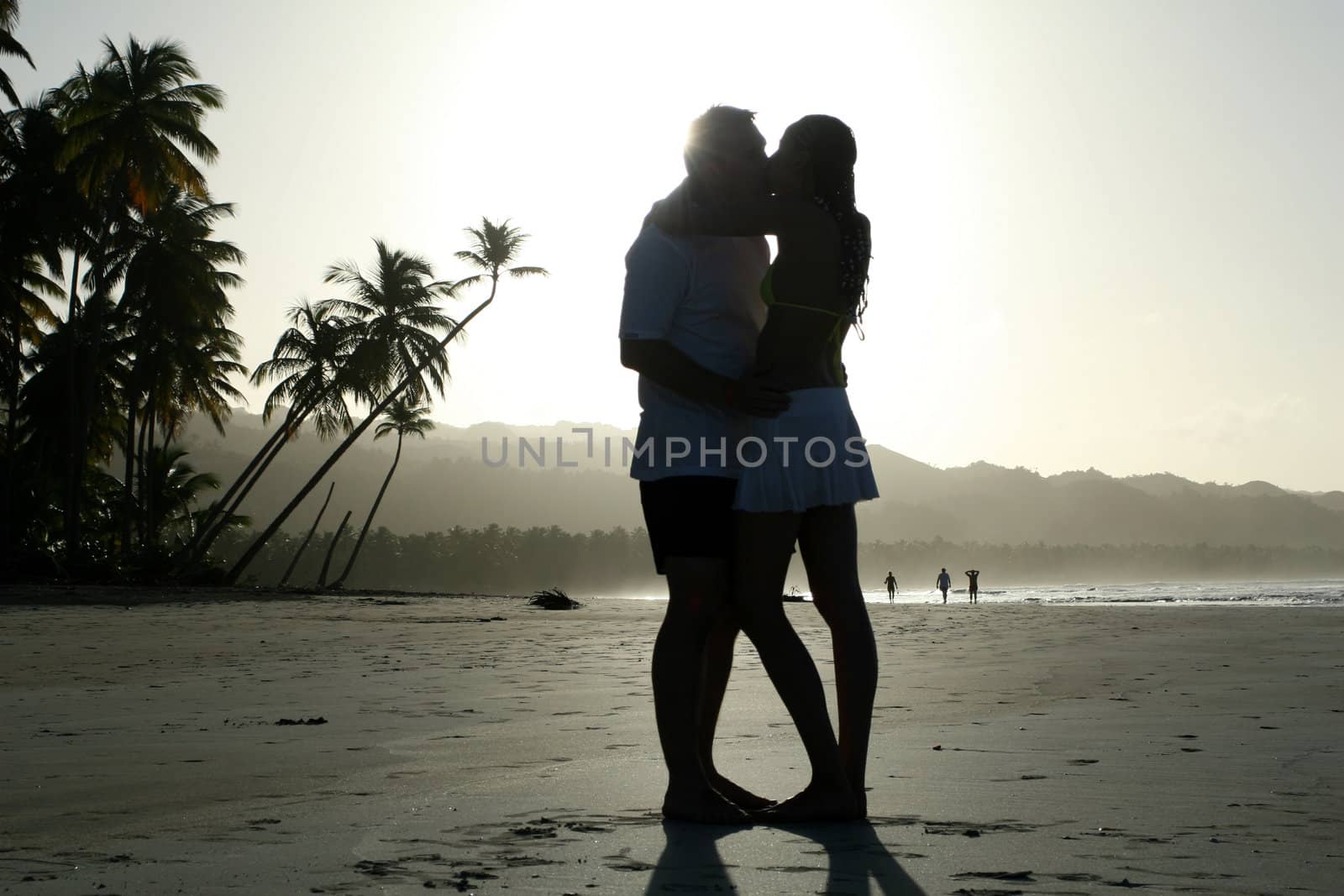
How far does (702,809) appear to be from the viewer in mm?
2453

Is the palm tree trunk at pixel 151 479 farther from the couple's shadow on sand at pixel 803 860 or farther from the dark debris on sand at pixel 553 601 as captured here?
the couple's shadow on sand at pixel 803 860

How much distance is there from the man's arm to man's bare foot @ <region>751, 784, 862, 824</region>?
84 cm

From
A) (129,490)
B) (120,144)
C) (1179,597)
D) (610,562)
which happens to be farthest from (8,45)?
(610,562)

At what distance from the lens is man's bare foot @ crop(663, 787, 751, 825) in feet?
8.03

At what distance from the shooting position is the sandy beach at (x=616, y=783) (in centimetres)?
194

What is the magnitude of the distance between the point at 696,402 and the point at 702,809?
0.92m

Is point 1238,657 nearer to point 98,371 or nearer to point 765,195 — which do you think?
point 765,195

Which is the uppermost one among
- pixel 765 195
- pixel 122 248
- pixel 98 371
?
pixel 122 248

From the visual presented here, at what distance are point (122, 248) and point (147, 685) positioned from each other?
2478cm

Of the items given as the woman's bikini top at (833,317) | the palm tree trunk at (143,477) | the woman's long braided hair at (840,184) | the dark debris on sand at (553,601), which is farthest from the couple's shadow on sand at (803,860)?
the palm tree trunk at (143,477)

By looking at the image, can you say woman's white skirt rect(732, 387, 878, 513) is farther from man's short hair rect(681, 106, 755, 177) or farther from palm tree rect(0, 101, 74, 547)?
palm tree rect(0, 101, 74, 547)

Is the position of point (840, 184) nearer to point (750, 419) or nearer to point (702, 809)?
point (750, 419)

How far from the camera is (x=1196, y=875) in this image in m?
1.86

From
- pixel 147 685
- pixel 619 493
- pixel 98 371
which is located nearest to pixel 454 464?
pixel 619 493
